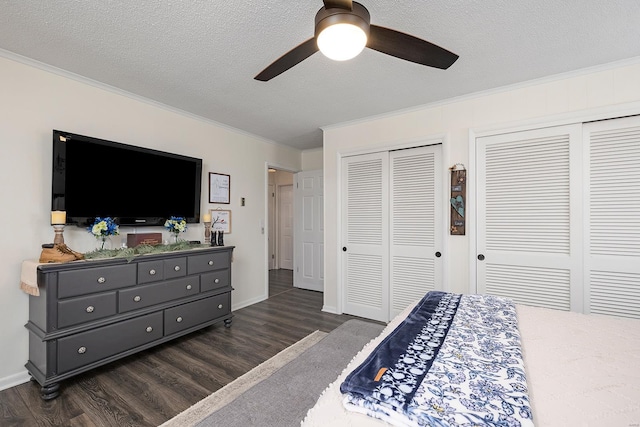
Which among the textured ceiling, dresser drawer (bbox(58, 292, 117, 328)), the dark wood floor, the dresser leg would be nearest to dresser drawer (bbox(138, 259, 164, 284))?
dresser drawer (bbox(58, 292, 117, 328))

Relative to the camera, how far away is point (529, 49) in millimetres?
2094

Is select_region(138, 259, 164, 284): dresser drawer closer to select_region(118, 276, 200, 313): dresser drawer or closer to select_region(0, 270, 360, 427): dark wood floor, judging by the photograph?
select_region(118, 276, 200, 313): dresser drawer

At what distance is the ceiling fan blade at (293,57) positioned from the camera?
4.87ft

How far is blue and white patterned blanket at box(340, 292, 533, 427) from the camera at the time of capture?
0.86 m

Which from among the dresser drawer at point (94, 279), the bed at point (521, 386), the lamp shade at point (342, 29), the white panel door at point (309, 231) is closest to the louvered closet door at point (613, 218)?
the bed at point (521, 386)

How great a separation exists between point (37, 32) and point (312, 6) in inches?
73.0

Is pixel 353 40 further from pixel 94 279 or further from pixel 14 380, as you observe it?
pixel 14 380

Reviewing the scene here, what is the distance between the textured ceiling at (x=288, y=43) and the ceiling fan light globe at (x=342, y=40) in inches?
19.4

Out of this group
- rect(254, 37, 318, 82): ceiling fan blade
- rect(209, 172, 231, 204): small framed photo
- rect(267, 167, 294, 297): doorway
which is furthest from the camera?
rect(267, 167, 294, 297): doorway

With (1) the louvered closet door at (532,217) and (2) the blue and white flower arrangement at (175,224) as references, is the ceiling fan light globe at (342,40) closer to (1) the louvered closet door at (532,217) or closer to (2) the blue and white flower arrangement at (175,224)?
(1) the louvered closet door at (532,217)

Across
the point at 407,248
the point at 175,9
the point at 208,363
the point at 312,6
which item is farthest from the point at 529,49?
the point at 208,363

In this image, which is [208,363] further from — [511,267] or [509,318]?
[511,267]

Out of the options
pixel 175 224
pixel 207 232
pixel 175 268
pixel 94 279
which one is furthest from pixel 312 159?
pixel 94 279

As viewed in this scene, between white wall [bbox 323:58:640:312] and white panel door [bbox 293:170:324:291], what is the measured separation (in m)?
1.05
